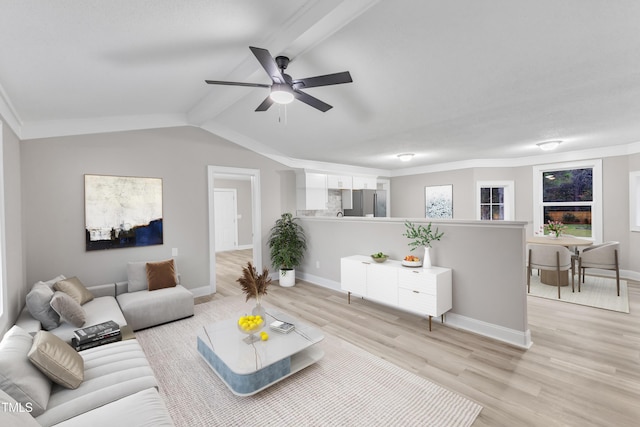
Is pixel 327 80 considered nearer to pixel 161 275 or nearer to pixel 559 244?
pixel 161 275

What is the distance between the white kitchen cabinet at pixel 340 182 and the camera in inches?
260

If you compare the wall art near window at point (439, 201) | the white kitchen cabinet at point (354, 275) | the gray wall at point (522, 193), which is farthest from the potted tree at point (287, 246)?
the wall art near window at point (439, 201)

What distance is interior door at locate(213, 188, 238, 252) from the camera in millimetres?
9227

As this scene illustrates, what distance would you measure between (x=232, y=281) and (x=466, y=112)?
192 inches

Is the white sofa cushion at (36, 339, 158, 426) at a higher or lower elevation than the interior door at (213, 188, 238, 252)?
lower

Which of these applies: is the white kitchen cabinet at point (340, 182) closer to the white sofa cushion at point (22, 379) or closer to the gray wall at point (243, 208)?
A: the gray wall at point (243, 208)

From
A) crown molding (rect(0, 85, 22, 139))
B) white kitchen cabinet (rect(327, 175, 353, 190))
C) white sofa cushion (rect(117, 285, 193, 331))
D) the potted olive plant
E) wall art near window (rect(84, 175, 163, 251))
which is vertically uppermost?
crown molding (rect(0, 85, 22, 139))

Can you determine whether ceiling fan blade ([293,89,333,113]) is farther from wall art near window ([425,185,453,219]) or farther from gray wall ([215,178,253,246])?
gray wall ([215,178,253,246])

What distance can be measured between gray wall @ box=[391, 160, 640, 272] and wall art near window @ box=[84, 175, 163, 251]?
5.07 meters

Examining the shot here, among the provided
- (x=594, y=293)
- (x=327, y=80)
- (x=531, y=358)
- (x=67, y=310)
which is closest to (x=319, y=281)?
(x=531, y=358)

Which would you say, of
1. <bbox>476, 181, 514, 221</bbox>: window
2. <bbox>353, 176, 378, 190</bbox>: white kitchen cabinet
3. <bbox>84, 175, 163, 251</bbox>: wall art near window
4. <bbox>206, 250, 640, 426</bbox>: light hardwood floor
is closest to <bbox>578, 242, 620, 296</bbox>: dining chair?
<bbox>206, 250, 640, 426</bbox>: light hardwood floor

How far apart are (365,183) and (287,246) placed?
3.30m

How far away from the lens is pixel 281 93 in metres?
2.39

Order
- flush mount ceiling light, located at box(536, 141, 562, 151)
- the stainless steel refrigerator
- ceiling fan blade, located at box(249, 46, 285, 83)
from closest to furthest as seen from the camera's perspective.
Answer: ceiling fan blade, located at box(249, 46, 285, 83), flush mount ceiling light, located at box(536, 141, 562, 151), the stainless steel refrigerator
